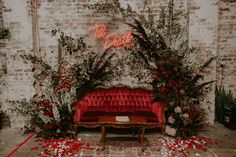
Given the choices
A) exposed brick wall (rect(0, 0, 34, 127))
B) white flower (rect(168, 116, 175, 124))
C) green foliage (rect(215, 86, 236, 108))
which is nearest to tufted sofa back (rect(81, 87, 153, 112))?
white flower (rect(168, 116, 175, 124))

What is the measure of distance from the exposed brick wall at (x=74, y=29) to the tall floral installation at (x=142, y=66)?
192 millimetres

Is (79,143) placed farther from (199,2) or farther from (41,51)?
(199,2)

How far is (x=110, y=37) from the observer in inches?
253

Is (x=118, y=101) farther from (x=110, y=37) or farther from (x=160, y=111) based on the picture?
(x=110, y=37)

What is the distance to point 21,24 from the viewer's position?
5.95 m

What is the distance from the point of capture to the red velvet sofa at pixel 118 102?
5803 millimetres

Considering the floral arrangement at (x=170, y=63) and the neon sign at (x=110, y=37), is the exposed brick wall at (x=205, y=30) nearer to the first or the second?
the floral arrangement at (x=170, y=63)

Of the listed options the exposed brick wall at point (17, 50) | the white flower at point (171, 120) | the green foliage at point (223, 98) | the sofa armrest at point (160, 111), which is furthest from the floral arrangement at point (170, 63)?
the exposed brick wall at point (17, 50)

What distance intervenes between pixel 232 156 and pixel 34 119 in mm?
4427

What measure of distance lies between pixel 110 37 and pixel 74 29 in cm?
100

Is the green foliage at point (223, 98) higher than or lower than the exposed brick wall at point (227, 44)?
lower

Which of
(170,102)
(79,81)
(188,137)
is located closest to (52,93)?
(79,81)

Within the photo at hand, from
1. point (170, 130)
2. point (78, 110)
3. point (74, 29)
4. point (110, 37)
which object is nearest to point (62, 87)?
point (78, 110)

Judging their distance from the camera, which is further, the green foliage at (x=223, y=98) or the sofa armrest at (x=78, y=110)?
the green foliage at (x=223, y=98)
